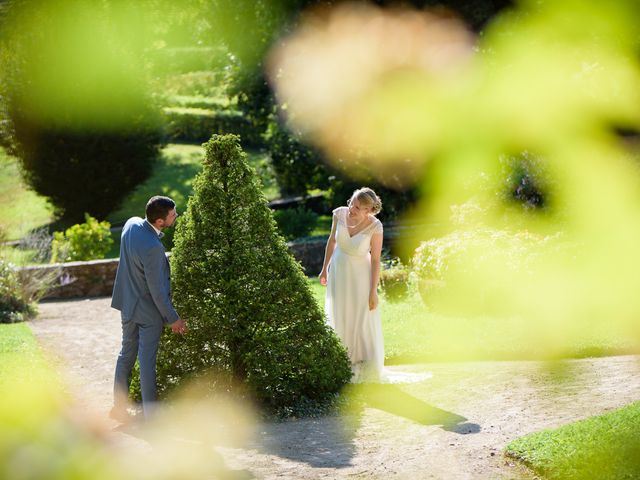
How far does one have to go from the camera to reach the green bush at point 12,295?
14664 millimetres

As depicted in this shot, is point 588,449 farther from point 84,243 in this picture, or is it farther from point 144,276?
point 84,243

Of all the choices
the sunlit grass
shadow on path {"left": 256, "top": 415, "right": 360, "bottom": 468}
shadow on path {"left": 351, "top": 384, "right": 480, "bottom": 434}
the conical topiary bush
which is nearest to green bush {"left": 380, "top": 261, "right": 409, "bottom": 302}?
shadow on path {"left": 351, "top": 384, "right": 480, "bottom": 434}

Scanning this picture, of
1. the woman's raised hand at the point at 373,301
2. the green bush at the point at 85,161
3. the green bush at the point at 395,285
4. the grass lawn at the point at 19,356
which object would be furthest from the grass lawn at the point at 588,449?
the green bush at the point at 85,161

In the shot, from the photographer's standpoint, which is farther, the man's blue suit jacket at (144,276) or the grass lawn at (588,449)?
the man's blue suit jacket at (144,276)

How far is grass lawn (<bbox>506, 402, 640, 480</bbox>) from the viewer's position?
6.27 metres

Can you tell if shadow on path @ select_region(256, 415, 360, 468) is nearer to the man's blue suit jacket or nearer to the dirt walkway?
the dirt walkway

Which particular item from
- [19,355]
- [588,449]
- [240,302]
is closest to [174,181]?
[19,355]

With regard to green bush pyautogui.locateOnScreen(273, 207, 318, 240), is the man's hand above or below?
below

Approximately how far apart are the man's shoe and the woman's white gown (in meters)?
2.48

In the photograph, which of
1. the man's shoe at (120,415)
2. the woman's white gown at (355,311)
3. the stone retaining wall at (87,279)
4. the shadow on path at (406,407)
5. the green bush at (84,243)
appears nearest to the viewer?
the shadow on path at (406,407)

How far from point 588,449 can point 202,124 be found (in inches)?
1140

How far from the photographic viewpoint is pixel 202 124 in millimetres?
34219

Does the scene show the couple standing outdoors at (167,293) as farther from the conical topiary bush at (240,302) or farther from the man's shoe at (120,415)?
Answer: the conical topiary bush at (240,302)

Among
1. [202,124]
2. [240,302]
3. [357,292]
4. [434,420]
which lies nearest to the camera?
[434,420]
